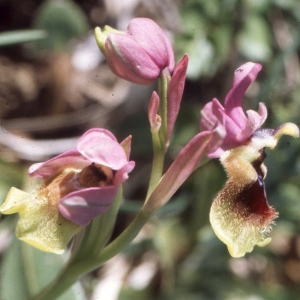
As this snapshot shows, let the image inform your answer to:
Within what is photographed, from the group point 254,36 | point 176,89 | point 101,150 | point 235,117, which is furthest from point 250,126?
point 254,36

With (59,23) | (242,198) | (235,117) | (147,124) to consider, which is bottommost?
(147,124)

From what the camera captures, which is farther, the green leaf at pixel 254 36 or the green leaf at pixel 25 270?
the green leaf at pixel 254 36

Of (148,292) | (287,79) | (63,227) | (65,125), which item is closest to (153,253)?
(148,292)

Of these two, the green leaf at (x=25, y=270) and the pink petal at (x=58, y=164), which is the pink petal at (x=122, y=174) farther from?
the green leaf at (x=25, y=270)

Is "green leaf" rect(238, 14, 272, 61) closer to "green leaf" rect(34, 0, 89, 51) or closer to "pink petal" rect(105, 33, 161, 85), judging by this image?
"green leaf" rect(34, 0, 89, 51)

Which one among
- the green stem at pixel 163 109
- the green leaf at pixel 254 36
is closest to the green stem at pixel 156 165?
the green stem at pixel 163 109

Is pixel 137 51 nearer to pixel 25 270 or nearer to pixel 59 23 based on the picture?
pixel 25 270
